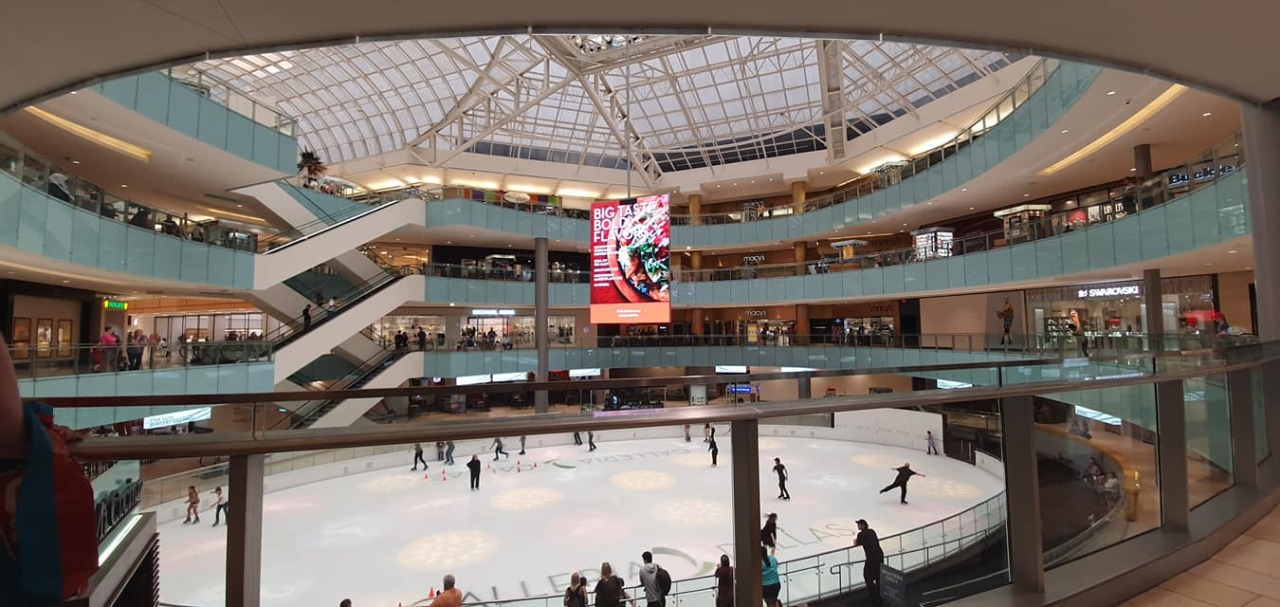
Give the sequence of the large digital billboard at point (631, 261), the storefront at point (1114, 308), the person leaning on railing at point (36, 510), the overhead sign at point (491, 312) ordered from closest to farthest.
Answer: the person leaning on railing at point (36, 510), the storefront at point (1114, 308), the large digital billboard at point (631, 261), the overhead sign at point (491, 312)

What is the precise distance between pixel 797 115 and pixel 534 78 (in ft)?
48.0

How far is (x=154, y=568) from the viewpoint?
265cm

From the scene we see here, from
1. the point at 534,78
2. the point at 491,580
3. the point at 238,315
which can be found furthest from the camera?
the point at 238,315

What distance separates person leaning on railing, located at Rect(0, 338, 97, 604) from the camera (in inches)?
56.2

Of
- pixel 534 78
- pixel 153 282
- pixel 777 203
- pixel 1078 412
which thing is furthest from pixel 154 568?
pixel 777 203

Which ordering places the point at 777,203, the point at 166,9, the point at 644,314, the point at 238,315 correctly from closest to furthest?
the point at 166,9 → the point at 644,314 → the point at 238,315 → the point at 777,203

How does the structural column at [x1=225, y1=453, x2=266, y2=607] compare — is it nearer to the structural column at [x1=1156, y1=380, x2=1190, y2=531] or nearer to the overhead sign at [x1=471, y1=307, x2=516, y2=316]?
the structural column at [x1=1156, y1=380, x2=1190, y2=531]

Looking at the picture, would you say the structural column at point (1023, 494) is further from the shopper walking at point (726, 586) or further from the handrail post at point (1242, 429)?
the handrail post at point (1242, 429)

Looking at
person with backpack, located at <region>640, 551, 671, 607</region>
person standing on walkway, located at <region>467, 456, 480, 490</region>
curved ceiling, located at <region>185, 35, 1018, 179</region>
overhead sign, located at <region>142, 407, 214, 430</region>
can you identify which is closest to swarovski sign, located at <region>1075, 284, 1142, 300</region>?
curved ceiling, located at <region>185, 35, 1018, 179</region>

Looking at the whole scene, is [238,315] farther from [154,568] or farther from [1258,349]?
[1258,349]

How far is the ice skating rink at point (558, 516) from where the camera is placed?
1103cm

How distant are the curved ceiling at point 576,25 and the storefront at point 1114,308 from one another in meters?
12.6

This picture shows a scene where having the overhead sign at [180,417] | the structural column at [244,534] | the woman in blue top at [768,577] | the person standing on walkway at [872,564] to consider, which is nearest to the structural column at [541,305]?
the person standing on walkway at [872,564]

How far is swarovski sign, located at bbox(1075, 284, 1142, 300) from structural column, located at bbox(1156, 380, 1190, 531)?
66.6 ft
